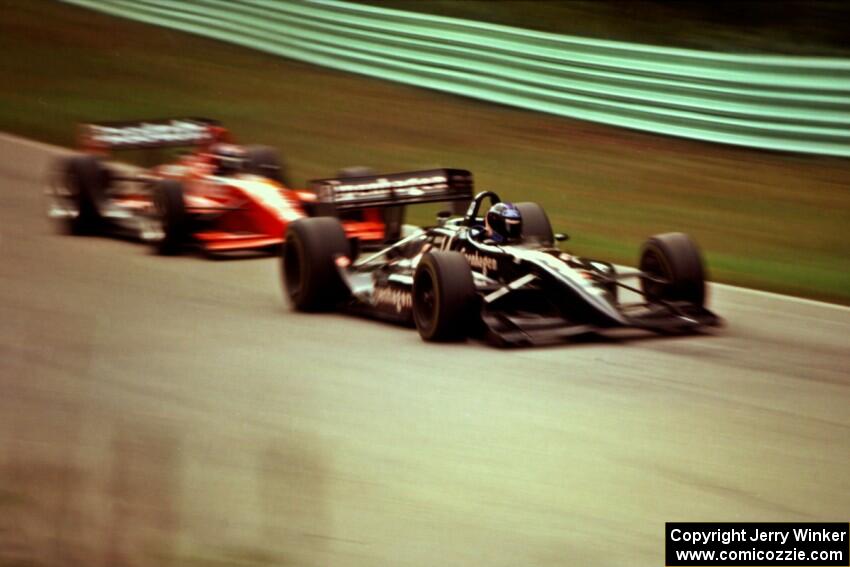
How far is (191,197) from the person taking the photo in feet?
48.3

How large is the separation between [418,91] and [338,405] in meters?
14.7

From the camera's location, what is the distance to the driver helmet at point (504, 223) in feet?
35.8

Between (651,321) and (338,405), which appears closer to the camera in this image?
(338,405)

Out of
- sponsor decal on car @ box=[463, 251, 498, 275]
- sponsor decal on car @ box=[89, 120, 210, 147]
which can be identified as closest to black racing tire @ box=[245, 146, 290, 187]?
sponsor decal on car @ box=[89, 120, 210, 147]

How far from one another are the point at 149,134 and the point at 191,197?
1.72 meters

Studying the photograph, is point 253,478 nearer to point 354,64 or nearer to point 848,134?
point 848,134

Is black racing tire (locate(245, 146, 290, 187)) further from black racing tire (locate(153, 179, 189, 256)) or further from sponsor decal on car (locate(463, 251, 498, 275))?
sponsor decal on car (locate(463, 251, 498, 275))

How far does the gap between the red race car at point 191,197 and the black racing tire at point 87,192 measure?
0.01 meters

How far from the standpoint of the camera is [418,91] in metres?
23.2

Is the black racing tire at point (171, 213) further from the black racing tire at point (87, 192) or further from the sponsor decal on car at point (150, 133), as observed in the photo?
the sponsor decal on car at point (150, 133)

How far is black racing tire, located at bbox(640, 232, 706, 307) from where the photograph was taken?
10828 mm

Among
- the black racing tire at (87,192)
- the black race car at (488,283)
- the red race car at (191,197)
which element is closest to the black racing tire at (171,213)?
the red race car at (191,197)

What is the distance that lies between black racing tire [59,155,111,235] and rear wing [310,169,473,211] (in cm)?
359

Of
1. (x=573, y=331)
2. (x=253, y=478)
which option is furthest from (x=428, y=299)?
(x=253, y=478)
